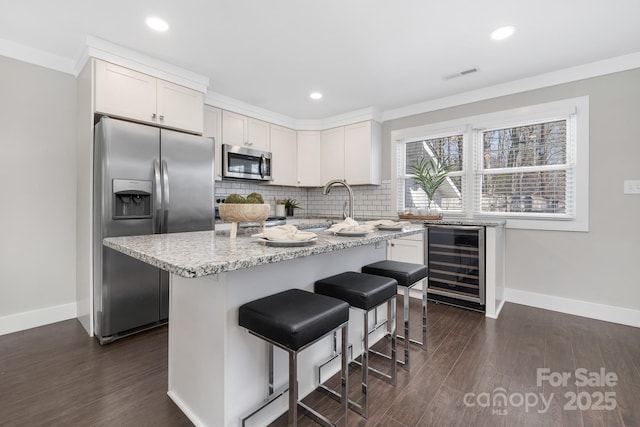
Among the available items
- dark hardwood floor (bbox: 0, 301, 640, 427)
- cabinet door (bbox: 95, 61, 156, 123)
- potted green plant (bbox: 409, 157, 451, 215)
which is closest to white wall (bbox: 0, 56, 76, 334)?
dark hardwood floor (bbox: 0, 301, 640, 427)

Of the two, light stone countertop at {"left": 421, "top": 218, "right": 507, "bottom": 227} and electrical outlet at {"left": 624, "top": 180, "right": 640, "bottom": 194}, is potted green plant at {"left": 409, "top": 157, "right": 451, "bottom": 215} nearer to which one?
light stone countertop at {"left": 421, "top": 218, "right": 507, "bottom": 227}

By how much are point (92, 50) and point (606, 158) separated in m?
4.66

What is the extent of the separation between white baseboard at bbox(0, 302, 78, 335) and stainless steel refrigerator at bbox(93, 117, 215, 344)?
2.31 ft

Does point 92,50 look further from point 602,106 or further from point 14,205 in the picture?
point 602,106

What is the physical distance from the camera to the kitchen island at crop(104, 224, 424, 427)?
1.18 metres

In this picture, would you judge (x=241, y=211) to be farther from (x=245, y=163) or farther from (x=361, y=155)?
(x=361, y=155)

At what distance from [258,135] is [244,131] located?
228 millimetres

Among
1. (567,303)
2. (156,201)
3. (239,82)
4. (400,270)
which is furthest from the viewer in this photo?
(239,82)

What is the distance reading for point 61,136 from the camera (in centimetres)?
276

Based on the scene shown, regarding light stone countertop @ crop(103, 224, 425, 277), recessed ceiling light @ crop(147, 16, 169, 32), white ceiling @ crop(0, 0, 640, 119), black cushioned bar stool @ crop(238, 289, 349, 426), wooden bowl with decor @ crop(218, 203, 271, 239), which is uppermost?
white ceiling @ crop(0, 0, 640, 119)

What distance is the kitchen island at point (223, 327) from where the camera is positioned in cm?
118

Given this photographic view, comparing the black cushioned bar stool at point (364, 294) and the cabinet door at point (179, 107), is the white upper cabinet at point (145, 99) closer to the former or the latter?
the cabinet door at point (179, 107)

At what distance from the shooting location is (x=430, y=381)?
181 cm

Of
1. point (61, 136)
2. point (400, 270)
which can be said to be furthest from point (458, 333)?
point (61, 136)
